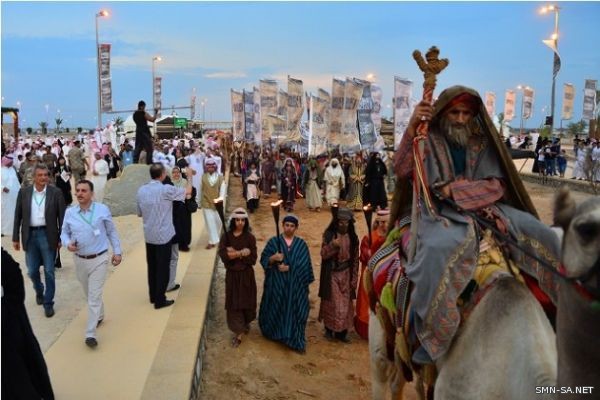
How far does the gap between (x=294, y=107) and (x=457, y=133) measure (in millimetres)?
18163

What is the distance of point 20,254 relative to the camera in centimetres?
1095

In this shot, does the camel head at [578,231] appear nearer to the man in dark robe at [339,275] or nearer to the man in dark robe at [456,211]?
the man in dark robe at [456,211]

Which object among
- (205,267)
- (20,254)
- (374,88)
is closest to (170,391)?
(205,267)

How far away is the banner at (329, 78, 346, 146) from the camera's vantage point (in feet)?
63.5

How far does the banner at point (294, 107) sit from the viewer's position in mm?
21609

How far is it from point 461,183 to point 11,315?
3.25 meters

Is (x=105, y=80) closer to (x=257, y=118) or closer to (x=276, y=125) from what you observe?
(x=257, y=118)

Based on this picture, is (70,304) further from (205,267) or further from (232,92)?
(232,92)

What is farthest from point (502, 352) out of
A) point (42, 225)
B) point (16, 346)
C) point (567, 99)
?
point (567, 99)

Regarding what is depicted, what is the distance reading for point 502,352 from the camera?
2.86m

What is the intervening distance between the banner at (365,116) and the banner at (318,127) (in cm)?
140

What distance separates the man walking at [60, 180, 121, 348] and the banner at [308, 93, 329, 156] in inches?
545

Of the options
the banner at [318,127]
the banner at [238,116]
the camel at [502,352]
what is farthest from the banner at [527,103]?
the camel at [502,352]

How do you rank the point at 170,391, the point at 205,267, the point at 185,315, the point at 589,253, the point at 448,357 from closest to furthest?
Answer: the point at 589,253 < the point at 448,357 < the point at 170,391 < the point at 185,315 < the point at 205,267
